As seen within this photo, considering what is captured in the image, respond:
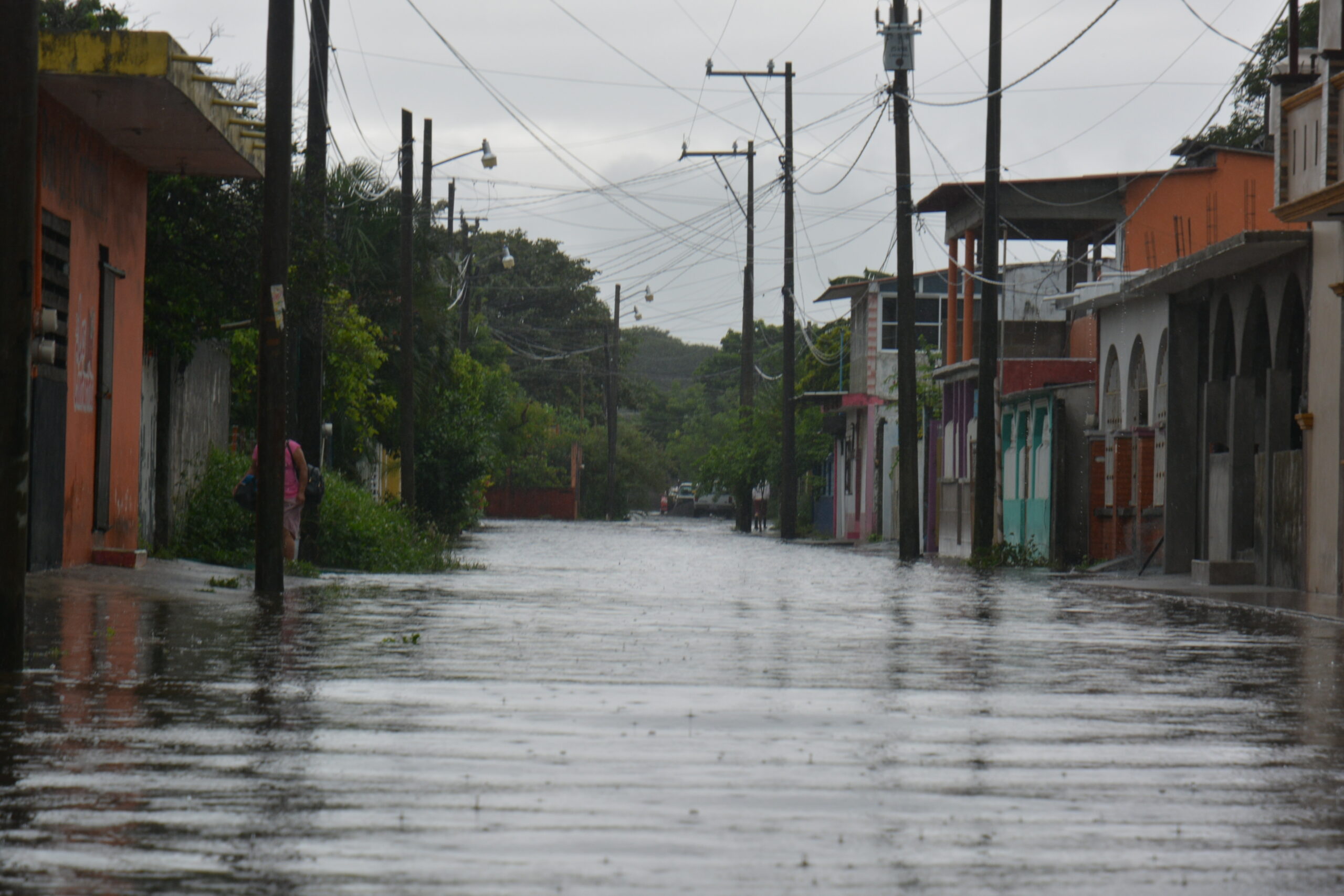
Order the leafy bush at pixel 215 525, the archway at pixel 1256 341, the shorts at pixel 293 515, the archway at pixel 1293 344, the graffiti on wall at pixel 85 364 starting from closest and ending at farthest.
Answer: the graffiti on wall at pixel 85 364
the shorts at pixel 293 515
the leafy bush at pixel 215 525
the archway at pixel 1293 344
the archway at pixel 1256 341

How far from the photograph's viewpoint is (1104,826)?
5.38 m

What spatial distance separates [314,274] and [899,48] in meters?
16.5

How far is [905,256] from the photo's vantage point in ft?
116

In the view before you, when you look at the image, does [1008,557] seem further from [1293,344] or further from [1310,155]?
[1310,155]

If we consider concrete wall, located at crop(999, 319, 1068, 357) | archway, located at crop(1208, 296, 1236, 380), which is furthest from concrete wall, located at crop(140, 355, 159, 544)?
concrete wall, located at crop(999, 319, 1068, 357)

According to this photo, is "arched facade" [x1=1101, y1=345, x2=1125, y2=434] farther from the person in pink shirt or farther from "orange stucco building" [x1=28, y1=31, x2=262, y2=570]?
"orange stucco building" [x1=28, y1=31, x2=262, y2=570]

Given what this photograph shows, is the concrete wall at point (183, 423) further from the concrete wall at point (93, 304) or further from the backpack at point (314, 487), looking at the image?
the backpack at point (314, 487)

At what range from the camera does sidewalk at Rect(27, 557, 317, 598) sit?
47.9 ft

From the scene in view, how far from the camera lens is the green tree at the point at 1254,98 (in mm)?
39156

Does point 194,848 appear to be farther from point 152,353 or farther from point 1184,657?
point 152,353

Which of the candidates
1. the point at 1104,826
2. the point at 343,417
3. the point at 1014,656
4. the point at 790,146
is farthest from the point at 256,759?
the point at 790,146

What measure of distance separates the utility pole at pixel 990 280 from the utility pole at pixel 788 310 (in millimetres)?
17729

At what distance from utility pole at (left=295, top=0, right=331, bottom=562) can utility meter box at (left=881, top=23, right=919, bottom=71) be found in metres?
14.9

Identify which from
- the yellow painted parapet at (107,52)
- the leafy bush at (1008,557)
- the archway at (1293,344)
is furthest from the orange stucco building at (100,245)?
the leafy bush at (1008,557)
